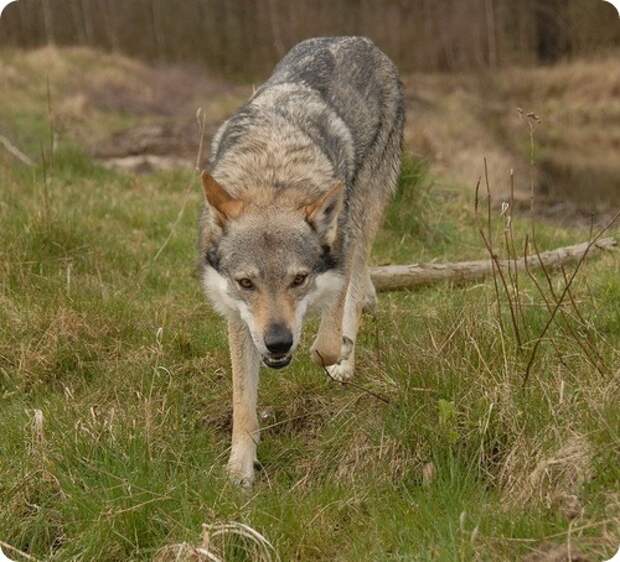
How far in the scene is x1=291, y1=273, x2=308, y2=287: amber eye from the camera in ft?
13.1

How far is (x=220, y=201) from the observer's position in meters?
4.07

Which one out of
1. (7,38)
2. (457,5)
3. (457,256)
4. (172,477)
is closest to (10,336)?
(172,477)

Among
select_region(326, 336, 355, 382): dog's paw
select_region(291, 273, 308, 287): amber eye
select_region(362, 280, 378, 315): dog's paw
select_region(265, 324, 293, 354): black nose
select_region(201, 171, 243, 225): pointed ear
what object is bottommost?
select_region(362, 280, 378, 315): dog's paw

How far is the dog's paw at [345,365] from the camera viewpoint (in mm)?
4543

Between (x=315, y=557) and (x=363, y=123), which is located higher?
(x=363, y=123)

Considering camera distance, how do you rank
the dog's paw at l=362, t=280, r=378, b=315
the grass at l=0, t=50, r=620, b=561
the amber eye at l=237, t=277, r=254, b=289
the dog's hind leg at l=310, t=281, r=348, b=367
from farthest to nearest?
the dog's paw at l=362, t=280, r=378, b=315, the dog's hind leg at l=310, t=281, r=348, b=367, the amber eye at l=237, t=277, r=254, b=289, the grass at l=0, t=50, r=620, b=561

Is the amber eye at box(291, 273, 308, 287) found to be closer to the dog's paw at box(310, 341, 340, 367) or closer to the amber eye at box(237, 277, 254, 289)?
the amber eye at box(237, 277, 254, 289)

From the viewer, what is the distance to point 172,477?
11.9 feet

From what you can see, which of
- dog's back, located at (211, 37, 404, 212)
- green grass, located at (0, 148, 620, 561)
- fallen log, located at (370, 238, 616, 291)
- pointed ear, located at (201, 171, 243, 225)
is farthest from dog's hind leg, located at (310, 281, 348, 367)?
fallen log, located at (370, 238, 616, 291)

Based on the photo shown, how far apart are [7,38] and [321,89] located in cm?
1770

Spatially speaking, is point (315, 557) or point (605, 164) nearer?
point (315, 557)

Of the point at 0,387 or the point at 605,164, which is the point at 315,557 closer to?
the point at 0,387

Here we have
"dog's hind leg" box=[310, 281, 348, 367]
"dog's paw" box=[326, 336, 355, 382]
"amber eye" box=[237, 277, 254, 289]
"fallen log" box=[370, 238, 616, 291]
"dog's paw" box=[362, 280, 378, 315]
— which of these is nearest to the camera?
"amber eye" box=[237, 277, 254, 289]

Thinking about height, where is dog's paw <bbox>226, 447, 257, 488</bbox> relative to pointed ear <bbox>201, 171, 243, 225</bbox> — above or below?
below
